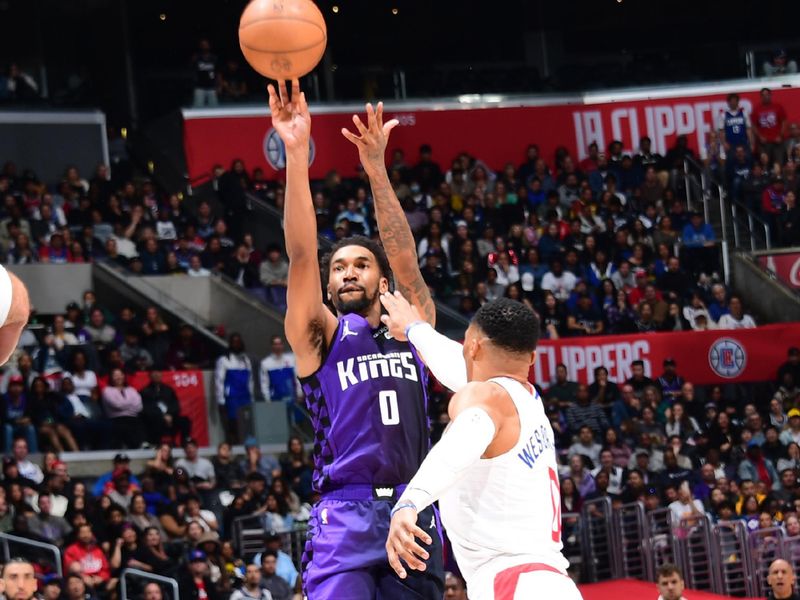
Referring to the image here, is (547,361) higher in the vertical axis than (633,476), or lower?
higher

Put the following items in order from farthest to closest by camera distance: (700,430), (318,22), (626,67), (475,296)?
(626,67)
(475,296)
(700,430)
(318,22)

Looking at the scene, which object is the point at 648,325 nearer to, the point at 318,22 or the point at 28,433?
the point at 28,433

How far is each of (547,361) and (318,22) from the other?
12991 mm

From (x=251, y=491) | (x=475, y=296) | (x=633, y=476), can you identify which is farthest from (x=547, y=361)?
(x=251, y=491)

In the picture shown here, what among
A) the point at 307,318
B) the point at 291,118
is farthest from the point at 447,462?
the point at 291,118

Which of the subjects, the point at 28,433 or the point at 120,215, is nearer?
the point at 28,433

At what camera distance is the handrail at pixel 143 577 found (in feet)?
43.7

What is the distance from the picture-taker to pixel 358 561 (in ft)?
19.9

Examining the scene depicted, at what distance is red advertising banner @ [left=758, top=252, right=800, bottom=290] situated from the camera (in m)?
23.5

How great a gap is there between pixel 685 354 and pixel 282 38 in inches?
573

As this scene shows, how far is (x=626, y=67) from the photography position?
94.8ft

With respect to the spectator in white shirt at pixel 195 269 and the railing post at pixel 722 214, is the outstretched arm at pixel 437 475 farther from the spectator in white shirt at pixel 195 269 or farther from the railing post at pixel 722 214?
the railing post at pixel 722 214

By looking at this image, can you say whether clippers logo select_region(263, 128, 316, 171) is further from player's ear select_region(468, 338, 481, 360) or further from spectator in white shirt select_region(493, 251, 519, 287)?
player's ear select_region(468, 338, 481, 360)

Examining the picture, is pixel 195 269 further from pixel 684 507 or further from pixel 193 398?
pixel 684 507
